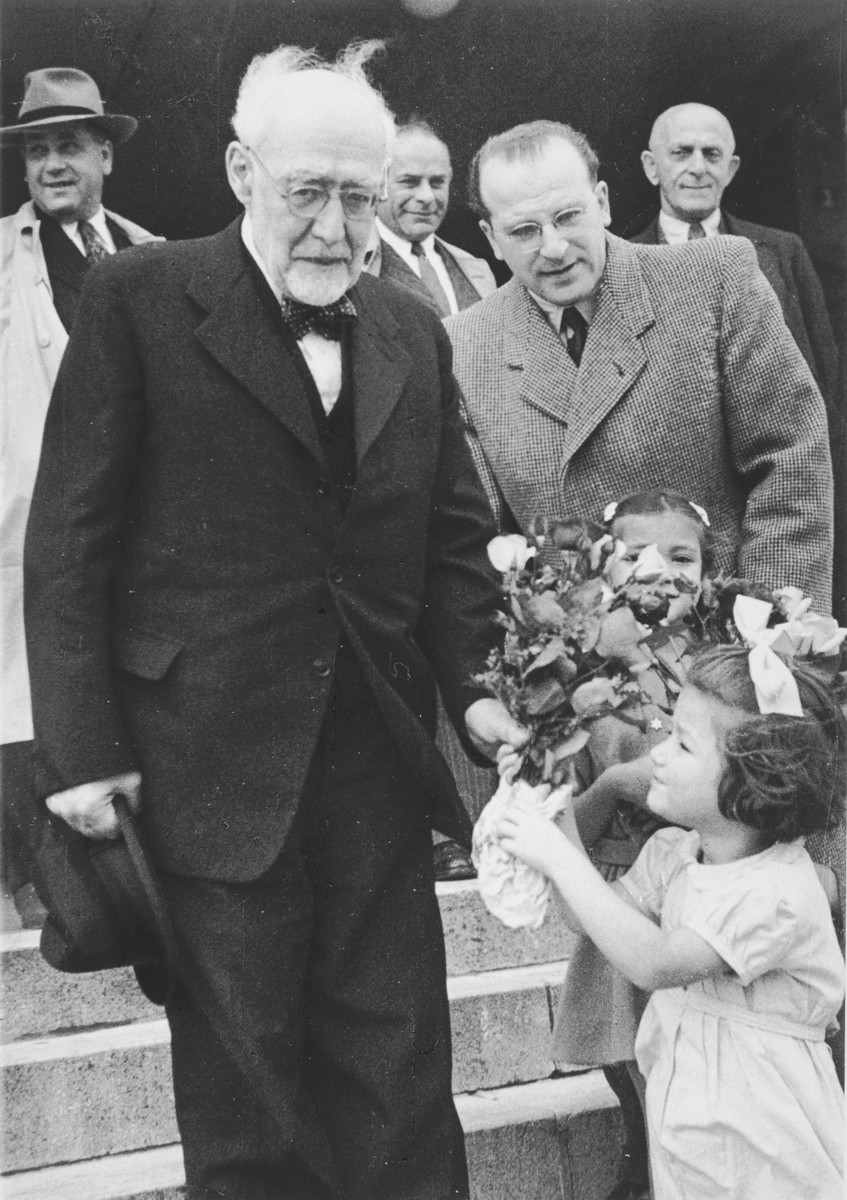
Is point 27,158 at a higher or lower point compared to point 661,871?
higher

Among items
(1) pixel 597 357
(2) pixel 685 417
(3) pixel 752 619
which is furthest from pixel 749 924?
(1) pixel 597 357

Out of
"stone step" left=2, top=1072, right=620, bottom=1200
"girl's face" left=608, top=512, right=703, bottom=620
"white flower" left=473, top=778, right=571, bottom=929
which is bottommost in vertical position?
"stone step" left=2, top=1072, right=620, bottom=1200

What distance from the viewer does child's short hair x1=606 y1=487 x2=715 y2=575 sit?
276cm

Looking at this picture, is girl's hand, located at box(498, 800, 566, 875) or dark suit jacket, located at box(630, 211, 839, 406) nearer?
girl's hand, located at box(498, 800, 566, 875)

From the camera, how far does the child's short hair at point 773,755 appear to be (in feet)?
7.63

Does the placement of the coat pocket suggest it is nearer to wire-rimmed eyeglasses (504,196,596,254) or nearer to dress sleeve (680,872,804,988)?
Answer: dress sleeve (680,872,804,988)

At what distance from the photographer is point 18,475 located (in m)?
3.11

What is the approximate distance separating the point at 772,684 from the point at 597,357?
0.96 meters

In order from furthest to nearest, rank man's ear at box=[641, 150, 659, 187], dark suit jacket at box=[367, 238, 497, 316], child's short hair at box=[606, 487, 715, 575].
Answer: dark suit jacket at box=[367, 238, 497, 316]
man's ear at box=[641, 150, 659, 187]
child's short hair at box=[606, 487, 715, 575]

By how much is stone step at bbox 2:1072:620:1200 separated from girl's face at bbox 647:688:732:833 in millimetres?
988

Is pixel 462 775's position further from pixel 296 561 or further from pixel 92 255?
pixel 92 255

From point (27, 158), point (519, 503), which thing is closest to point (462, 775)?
point (519, 503)

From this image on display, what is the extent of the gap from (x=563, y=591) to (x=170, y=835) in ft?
2.76

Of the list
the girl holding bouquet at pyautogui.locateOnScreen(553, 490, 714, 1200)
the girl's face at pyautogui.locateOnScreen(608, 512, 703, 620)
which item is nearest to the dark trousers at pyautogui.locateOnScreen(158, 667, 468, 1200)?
the girl holding bouquet at pyautogui.locateOnScreen(553, 490, 714, 1200)
